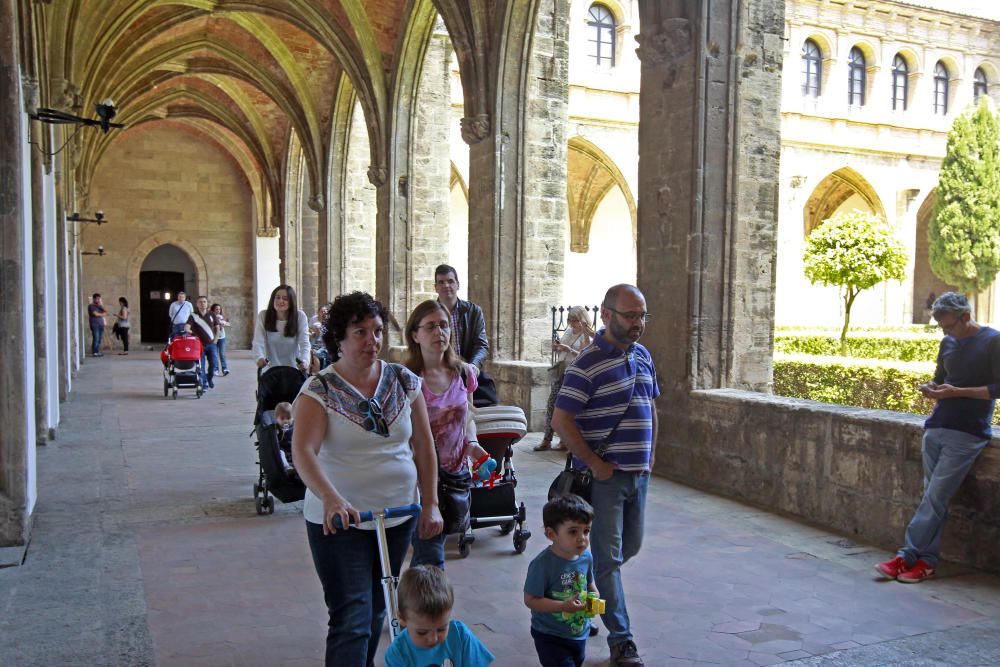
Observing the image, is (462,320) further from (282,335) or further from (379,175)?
(379,175)

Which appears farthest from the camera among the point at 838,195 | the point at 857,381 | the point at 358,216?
the point at 838,195

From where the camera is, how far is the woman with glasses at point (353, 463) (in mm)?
2312

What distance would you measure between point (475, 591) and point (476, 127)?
258 inches

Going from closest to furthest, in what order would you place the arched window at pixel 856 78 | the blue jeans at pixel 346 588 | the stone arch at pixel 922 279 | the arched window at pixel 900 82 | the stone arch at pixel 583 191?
1. the blue jeans at pixel 346 588
2. the arched window at pixel 856 78
3. the stone arch at pixel 583 191
4. the arched window at pixel 900 82
5. the stone arch at pixel 922 279

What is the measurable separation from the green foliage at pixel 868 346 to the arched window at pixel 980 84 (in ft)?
43.9

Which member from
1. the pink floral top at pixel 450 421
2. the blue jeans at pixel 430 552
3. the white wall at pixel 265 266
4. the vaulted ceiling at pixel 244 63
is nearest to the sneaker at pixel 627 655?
the blue jeans at pixel 430 552

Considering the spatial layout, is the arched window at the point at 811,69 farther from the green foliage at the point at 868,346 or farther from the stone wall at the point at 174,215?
the stone wall at the point at 174,215

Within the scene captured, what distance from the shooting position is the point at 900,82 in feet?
82.5

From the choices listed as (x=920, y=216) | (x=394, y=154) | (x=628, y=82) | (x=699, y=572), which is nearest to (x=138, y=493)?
(x=699, y=572)

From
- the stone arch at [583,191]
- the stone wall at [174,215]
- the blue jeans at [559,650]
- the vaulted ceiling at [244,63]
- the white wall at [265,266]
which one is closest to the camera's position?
the blue jeans at [559,650]

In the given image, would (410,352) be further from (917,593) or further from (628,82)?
(628,82)

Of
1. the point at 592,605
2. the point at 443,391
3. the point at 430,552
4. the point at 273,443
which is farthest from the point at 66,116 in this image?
the point at 592,605

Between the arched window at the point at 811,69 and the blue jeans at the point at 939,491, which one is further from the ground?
the arched window at the point at 811,69

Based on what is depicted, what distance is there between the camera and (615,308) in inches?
119
